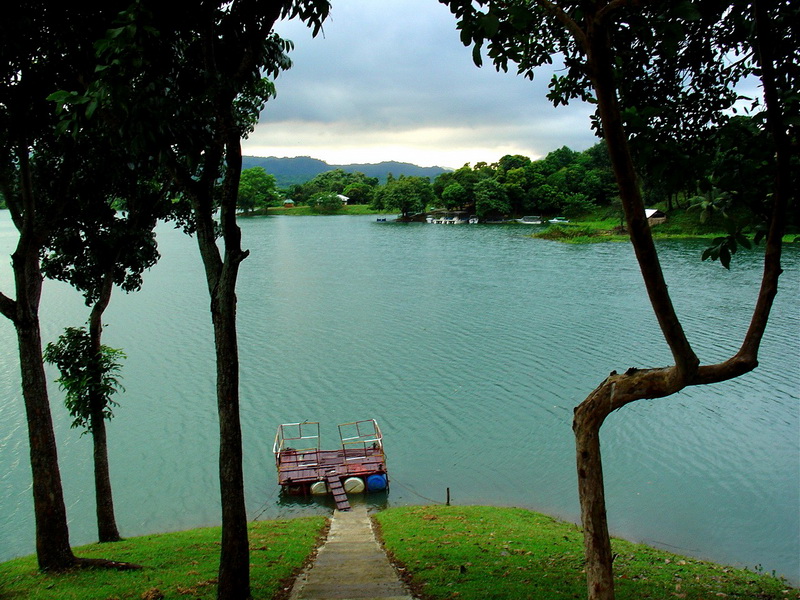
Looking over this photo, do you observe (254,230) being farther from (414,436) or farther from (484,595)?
(484,595)

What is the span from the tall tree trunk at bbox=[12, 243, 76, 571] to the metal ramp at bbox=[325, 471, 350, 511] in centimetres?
679

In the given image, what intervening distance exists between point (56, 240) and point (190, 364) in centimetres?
1378

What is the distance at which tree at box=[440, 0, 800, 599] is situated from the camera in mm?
3945

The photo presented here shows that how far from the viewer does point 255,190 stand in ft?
387

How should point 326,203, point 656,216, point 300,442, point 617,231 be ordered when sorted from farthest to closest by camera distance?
point 326,203 < point 617,231 < point 656,216 < point 300,442

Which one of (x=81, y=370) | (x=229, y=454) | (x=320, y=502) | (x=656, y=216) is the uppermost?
(x=656, y=216)

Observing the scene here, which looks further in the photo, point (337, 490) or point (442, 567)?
point (337, 490)

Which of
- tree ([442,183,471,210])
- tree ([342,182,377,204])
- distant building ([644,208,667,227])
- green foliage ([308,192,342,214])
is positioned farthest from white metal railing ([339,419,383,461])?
tree ([342,182,377,204])

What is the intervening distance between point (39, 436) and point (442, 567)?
5476 mm

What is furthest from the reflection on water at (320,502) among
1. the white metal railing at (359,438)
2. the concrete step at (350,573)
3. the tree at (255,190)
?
the tree at (255,190)

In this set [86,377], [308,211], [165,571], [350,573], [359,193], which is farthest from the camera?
[359,193]

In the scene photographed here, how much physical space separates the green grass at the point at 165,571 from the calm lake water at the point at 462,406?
341 centimetres

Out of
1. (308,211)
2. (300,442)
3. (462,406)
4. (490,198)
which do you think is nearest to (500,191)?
(490,198)

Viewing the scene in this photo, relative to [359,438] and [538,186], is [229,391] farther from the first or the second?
[538,186]
